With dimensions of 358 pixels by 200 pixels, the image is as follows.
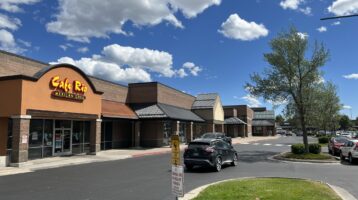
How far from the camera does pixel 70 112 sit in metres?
25.2

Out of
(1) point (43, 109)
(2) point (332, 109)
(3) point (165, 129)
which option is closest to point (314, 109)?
(3) point (165, 129)

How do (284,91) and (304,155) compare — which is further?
(284,91)

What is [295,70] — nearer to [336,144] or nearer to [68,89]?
[336,144]

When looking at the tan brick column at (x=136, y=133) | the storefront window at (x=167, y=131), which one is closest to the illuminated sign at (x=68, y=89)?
the tan brick column at (x=136, y=133)

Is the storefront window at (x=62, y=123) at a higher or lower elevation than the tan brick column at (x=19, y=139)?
higher

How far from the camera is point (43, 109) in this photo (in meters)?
22.7

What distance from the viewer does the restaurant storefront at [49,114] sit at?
20906mm

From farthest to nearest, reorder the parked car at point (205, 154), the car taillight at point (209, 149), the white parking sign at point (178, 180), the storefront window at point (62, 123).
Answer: the storefront window at point (62, 123) → the car taillight at point (209, 149) → the parked car at point (205, 154) → the white parking sign at point (178, 180)


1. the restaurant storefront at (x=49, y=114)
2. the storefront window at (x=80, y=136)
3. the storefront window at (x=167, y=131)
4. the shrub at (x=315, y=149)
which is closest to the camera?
the restaurant storefront at (x=49, y=114)

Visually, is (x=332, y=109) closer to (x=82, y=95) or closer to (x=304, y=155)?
(x=304, y=155)

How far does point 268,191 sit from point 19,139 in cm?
1461

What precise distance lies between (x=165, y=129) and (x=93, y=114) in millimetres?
13134

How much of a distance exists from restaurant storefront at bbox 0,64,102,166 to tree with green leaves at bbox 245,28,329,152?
46.0 feet

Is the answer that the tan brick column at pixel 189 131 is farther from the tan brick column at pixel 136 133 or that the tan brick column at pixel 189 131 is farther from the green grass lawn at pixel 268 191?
the green grass lawn at pixel 268 191
